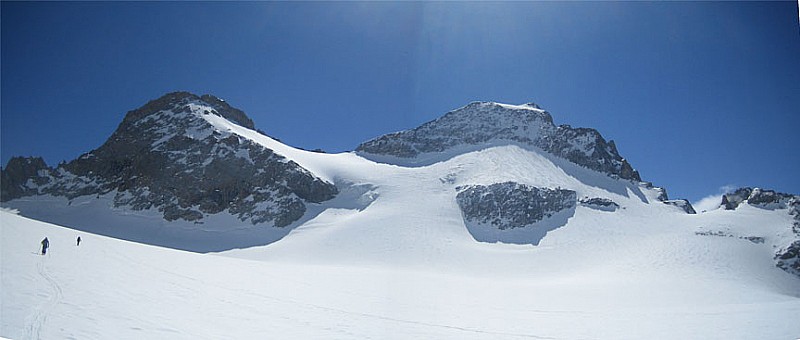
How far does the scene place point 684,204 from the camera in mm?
70500

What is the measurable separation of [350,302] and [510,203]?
48655 mm

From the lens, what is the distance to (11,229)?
22.5m

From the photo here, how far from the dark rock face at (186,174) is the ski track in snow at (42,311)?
52.9 m

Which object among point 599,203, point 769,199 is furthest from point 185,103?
point 769,199

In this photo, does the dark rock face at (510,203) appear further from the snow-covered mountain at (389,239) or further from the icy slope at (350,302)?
the icy slope at (350,302)

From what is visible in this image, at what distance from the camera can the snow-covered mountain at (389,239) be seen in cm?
1377

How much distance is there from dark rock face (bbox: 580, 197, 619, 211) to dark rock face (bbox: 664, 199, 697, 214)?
14.4 metres

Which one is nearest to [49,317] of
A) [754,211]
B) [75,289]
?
[75,289]

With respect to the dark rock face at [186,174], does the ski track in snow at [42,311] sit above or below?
below

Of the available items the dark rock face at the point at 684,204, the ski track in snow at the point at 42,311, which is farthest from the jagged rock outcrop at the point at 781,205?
the ski track in snow at the point at 42,311

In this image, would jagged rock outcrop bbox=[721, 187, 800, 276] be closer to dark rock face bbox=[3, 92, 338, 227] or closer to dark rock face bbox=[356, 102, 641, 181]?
dark rock face bbox=[356, 102, 641, 181]

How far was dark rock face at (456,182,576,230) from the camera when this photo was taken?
6050cm

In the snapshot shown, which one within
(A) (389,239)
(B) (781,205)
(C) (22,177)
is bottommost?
(A) (389,239)

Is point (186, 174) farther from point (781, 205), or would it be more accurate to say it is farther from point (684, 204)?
point (781, 205)
